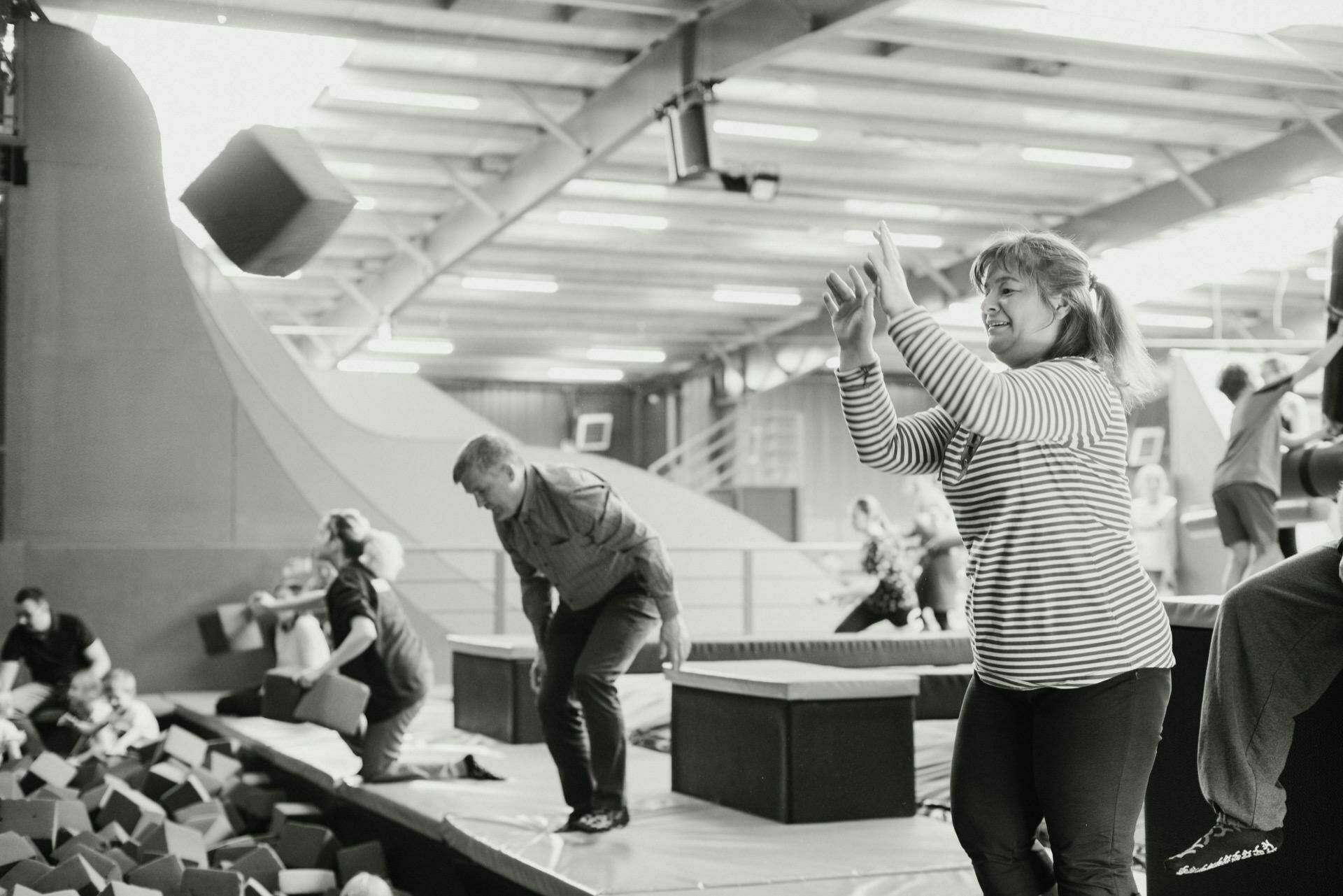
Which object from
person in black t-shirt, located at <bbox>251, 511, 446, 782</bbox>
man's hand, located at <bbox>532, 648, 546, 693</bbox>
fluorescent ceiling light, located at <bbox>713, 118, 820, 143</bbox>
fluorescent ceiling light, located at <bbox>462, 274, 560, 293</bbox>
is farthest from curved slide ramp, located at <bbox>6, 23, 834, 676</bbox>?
fluorescent ceiling light, located at <bbox>462, 274, 560, 293</bbox>

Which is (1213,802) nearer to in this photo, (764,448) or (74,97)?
(74,97)

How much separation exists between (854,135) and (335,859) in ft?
25.3

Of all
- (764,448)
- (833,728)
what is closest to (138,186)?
(833,728)

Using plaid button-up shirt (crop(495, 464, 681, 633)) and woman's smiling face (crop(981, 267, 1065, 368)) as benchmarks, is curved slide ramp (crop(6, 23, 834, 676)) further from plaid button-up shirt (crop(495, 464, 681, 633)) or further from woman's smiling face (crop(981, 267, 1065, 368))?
woman's smiling face (crop(981, 267, 1065, 368))

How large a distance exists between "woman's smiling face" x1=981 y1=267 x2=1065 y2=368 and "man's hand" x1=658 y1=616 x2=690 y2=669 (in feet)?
6.60

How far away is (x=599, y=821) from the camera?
4.05 metres

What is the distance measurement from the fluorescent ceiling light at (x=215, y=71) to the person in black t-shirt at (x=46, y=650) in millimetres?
2815

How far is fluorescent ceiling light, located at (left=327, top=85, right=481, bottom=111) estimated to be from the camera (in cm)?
983

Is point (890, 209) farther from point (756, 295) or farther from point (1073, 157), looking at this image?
point (756, 295)

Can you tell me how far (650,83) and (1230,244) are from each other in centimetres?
697

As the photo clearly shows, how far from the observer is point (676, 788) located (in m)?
4.77

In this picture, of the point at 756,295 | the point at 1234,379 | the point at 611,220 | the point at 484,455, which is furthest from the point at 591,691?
the point at 756,295

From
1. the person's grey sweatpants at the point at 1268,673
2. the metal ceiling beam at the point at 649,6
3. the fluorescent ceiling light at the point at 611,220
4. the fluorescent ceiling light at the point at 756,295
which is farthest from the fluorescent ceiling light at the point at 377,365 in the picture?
the person's grey sweatpants at the point at 1268,673

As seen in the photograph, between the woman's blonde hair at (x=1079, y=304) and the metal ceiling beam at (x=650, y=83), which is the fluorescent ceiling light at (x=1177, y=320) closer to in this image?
the metal ceiling beam at (x=650, y=83)
